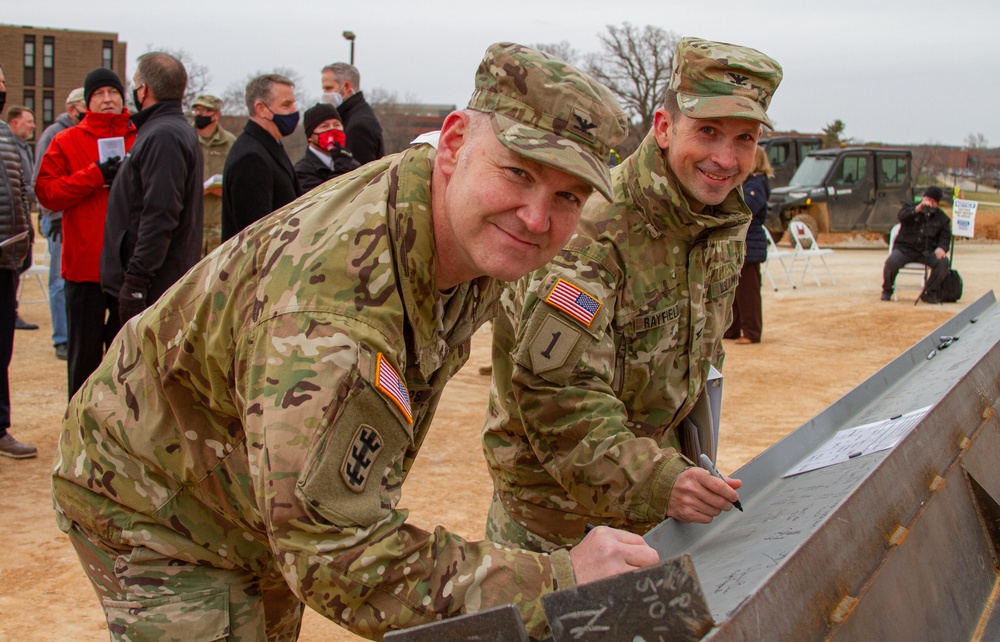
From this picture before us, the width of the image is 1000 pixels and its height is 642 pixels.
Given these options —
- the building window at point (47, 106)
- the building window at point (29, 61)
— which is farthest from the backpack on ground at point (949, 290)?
the building window at point (29, 61)

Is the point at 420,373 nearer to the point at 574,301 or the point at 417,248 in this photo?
the point at 417,248

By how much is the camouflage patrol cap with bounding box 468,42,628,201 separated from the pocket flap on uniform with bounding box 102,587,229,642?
112 cm

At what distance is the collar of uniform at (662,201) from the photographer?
276 centimetres

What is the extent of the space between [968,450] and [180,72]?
437 centimetres

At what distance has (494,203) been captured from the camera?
170 cm

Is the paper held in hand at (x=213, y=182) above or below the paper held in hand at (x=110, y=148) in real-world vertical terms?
below

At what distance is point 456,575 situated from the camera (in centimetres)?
158

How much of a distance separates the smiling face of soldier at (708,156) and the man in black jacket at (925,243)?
12.4 m

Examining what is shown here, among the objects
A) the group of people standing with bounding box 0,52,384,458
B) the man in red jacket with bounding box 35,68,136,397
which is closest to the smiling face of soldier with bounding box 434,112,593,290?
the group of people standing with bounding box 0,52,384,458

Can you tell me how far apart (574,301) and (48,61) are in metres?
56.2

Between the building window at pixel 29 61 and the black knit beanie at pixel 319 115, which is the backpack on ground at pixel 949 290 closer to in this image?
the black knit beanie at pixel 319 115

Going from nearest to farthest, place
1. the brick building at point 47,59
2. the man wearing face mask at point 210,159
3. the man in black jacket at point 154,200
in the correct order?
the man in black jacket at point 154,200
the man wearing face mask at point 210,159
the brick building at point 47,59

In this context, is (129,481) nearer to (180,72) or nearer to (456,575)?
(456,575)

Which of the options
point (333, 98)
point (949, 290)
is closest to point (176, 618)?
point (333, 98)
